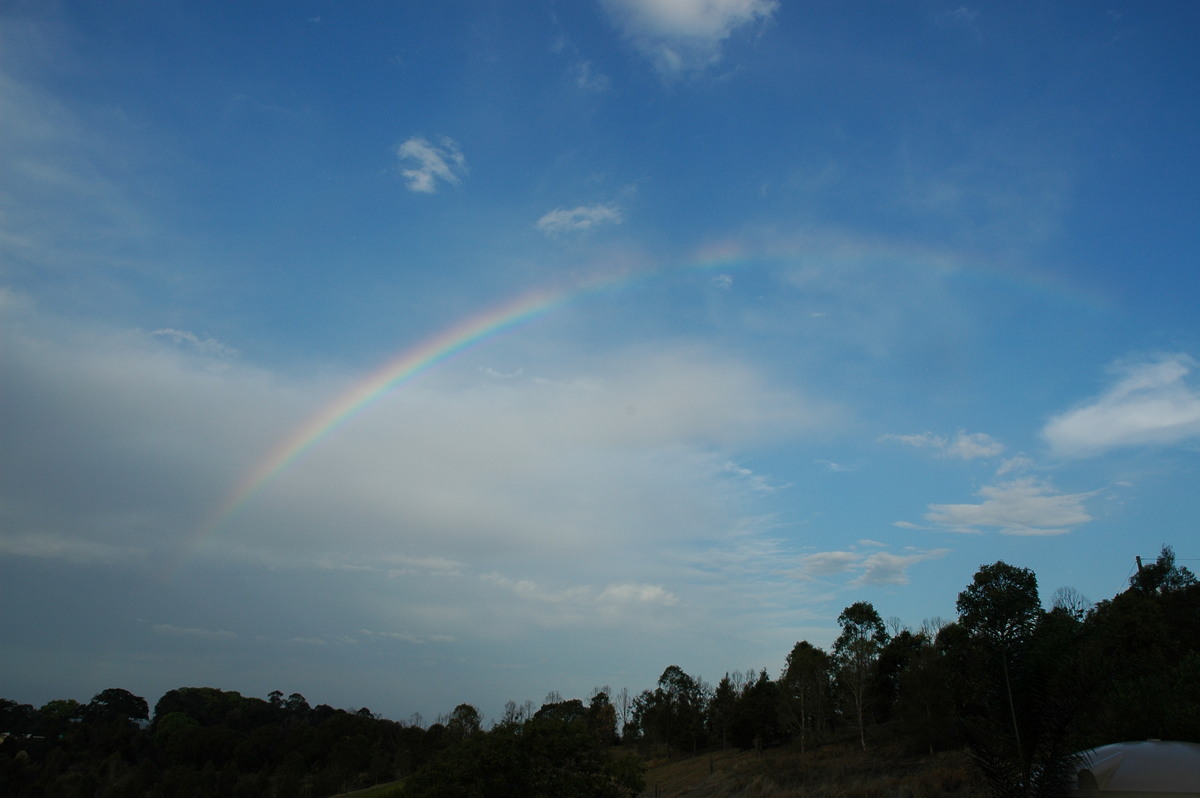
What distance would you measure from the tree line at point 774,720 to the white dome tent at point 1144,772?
51 cm

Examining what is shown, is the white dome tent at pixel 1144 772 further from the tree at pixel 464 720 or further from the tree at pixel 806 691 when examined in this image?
the tree at pixel 464 720

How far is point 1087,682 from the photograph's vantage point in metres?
15.2

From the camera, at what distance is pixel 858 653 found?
59594 millimetres

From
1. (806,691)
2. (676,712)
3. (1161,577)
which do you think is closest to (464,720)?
(676,712)

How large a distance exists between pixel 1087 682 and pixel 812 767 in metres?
34.4

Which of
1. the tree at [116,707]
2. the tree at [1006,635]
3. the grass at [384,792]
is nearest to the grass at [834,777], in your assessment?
the tree at [1006,635]

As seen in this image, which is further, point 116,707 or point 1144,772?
point 116,707

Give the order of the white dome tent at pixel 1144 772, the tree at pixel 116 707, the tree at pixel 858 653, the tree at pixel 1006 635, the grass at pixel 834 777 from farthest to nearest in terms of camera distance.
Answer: the tree at pixel 116 707 → the tree at pixel 858 653 → the grass at pixel 834 777 → the tree at pixel 1006 635 → the white dome tent at pixel 1144 772

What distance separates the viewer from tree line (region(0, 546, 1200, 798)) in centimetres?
1608

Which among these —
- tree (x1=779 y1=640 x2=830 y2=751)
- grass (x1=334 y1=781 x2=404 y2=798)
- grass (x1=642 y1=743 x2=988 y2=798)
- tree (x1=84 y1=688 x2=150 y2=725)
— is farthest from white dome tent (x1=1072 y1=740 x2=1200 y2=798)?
tree (x1=84 y1=688 x2=150 y2=725)

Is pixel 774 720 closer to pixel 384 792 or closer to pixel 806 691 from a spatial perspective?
pixel 806 691

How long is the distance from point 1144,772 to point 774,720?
5943cm

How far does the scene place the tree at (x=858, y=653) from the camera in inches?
2227

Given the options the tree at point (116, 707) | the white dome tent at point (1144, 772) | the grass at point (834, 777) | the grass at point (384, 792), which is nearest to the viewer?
the white dome tent at point (1144, 772)
